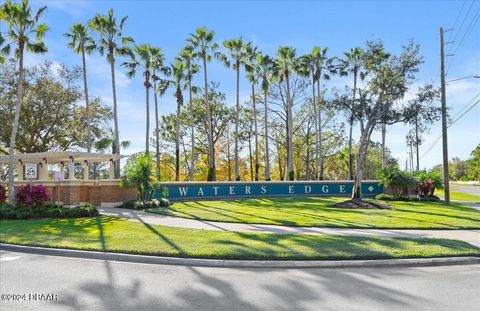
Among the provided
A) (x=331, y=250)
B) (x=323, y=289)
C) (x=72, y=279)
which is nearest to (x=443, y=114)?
(x=331, y=250)

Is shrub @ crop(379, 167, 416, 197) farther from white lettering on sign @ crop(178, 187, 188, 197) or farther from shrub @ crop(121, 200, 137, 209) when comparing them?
shrub @ crop(121, 200, 137, 209)

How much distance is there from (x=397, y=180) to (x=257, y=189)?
1045 centimetres

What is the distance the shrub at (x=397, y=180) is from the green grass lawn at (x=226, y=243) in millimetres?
18356

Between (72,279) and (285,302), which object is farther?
(72,279)

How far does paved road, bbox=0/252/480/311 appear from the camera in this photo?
5762mm

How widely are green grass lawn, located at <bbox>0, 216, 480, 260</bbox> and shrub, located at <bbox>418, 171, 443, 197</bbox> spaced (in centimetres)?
1913

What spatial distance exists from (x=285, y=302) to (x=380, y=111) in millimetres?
19715

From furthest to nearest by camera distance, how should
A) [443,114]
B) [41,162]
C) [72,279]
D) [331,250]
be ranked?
[41,162] → [443,114] → [331,250] → [72,279]

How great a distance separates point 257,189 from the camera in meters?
31.7

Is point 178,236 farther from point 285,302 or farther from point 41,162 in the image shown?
point 41,162

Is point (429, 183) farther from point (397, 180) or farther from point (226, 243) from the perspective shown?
point (226, 243)

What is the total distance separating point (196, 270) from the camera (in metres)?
8.02

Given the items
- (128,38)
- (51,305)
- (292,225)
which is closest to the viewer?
(51,305)

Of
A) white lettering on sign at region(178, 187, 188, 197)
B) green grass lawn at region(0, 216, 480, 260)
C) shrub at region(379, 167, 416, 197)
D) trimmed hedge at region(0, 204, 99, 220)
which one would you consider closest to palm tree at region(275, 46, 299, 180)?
shrub at region(379, 167, 416, 197)
